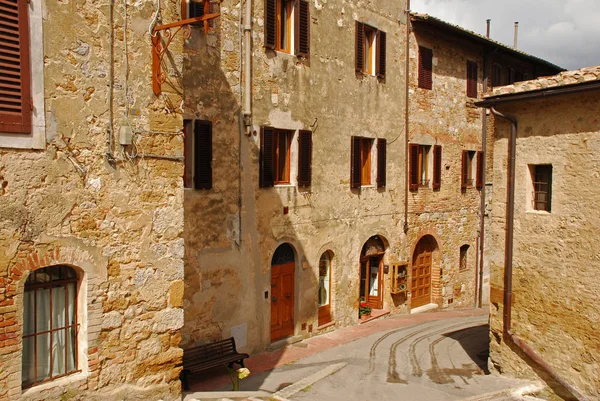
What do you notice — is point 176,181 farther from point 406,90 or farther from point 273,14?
point 406,90

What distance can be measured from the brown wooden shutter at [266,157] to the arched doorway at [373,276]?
517 cm

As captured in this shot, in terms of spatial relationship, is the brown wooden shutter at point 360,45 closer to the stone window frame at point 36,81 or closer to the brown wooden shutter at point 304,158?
the brown wooden shutter at point 304,158

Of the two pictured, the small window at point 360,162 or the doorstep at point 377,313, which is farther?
the doorstep at point 377,313

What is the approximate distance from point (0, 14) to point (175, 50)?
78.4 inches

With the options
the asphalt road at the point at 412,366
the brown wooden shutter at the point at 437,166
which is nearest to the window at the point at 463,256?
the brown wooden shutter at the point at 437,166

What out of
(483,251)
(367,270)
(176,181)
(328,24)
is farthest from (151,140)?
(483,251)

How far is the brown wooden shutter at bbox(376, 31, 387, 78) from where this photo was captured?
16.2 metres

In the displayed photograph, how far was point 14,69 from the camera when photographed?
17.8 feet

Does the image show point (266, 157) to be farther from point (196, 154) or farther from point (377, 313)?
point (377, 313)

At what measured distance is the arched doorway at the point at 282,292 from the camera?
13.3m

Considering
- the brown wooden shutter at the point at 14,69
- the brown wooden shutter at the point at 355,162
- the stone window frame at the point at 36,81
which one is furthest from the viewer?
the brown wooden shutter at the point at 355,162

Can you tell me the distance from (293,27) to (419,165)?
22.7 ft

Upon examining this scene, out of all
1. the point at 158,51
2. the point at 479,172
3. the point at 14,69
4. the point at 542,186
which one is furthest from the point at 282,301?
the point at 479,172

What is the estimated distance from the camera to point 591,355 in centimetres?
902
